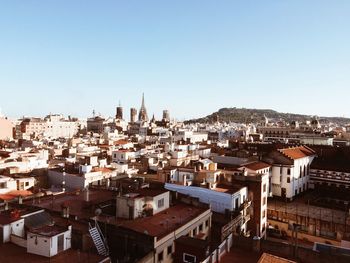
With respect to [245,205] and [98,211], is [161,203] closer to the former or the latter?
[98,211]

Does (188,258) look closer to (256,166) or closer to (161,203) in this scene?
(161,203)

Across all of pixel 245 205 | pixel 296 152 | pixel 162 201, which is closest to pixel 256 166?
pixel 296 152

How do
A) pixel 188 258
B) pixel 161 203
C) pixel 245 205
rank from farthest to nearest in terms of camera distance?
1. pixel 245 205
2. pixel 161 203
3. pixel 188 258

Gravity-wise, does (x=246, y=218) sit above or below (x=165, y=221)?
below

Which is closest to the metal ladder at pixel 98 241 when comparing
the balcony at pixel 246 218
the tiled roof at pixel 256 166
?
the balcony at pixel 246 218

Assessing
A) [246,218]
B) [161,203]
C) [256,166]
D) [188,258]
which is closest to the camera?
[188,258]

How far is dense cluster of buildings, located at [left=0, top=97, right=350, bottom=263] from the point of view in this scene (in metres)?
25.1

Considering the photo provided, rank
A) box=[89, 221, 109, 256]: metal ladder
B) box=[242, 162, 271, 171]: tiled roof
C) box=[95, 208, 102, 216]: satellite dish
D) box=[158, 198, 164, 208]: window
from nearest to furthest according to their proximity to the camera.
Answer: box=[89, 221, 109, 256]: metal ladder, box=[95, 208, 102, 216]: satellite dish, box=[158, 198, 164, 208]: window, box=[242, 162, 271, 171]: tiled roof

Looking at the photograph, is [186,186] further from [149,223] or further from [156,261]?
[156,261]

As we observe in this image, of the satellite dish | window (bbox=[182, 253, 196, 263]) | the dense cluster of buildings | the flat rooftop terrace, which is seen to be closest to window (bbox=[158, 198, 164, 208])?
the dense cluster of buildings

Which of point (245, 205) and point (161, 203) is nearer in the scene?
point (161, 203)

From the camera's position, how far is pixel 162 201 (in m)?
32.3

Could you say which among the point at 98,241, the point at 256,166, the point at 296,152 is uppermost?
the point at 296,152

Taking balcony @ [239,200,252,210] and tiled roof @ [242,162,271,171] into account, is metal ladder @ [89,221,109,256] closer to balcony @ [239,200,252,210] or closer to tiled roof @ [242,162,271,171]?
balcony @ [239,200,252,210]
